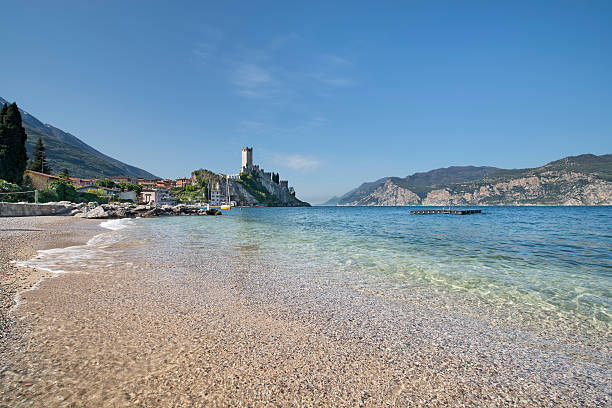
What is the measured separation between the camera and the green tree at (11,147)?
44.2 meters

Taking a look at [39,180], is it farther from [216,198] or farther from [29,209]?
[216,198]

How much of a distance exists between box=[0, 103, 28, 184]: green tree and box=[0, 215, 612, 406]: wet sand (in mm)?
56368

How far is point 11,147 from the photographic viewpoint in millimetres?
45094

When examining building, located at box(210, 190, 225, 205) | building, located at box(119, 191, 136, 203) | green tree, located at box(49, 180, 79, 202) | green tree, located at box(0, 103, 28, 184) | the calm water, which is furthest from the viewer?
building, located at box(210, 190, 225, 205)

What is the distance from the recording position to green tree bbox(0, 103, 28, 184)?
145 ft

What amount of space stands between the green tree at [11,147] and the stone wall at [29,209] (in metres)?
13.5

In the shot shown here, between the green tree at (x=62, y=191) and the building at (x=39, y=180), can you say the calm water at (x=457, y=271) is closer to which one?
the green tree at (x=62, y=191)

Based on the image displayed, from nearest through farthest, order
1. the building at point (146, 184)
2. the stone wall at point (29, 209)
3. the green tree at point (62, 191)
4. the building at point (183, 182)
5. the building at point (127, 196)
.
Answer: the stone wall at point (29, 209) → the green tree at point (62, 191) → the building at point (127, 196) → the building at point (146, 184) → the building at point (183, 182)

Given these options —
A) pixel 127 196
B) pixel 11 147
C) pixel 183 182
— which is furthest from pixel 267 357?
pixel 183 182

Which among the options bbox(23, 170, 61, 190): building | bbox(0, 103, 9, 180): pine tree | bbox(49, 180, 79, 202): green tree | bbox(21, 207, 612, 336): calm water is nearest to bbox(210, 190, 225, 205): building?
bbox(49, 180, 79, 202): green tree

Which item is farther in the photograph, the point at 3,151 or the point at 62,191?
the point at 62,191

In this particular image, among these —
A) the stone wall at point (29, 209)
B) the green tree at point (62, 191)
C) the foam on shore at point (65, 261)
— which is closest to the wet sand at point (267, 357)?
the foam on shore at point (65, 261)

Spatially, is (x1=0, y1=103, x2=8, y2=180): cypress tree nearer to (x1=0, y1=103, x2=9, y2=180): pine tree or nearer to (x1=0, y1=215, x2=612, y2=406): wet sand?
(x1=0, y1=103, x2=9, y2=180): pine tree

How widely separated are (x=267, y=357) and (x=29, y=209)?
142 ft
